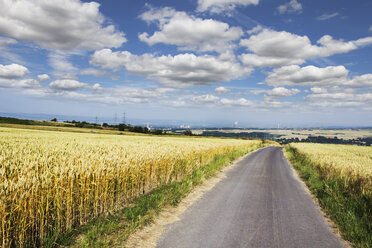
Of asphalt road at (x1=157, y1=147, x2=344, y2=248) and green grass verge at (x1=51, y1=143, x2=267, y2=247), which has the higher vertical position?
green grass verge at (x1=51, y1=143, x2=267, y2=247)

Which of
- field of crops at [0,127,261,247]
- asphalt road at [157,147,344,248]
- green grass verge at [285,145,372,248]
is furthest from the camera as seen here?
green grass verge at [285,145,372,248]

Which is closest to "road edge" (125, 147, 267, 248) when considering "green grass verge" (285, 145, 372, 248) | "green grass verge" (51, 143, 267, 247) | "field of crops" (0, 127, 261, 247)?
"green grass verge" (51, 143, 267, 247)

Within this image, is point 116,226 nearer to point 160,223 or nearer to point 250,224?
point 160,223

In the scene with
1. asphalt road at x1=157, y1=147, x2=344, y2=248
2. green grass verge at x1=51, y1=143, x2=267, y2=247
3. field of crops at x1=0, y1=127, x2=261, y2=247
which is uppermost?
field of crops at x1=0, y1=127, x2=261, y2=247

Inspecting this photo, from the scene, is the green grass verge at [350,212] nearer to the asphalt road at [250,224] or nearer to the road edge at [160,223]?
the asphalt road at [250,224]

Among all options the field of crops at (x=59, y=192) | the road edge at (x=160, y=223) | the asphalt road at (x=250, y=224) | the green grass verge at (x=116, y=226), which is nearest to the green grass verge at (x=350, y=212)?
the asphalt road at (x=250, y=224)

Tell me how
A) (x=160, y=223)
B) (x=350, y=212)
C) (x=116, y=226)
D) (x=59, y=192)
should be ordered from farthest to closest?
1. (x=350, y=212)
2. (x=160, y=223)
3. (x=116, y=226)
4. (x=59, y=192)

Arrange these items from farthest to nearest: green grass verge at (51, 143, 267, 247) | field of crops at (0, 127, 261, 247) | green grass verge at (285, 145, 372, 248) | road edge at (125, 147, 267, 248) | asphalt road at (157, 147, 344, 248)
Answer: green grass verge at (285, 145, 372, 248), asphalt road at (157, 147, 344, 248), road edge at (125, 147, 267, 248), green grass verge at (51, 143, 267, 247), field of crops at (0, 127, 261, 247)

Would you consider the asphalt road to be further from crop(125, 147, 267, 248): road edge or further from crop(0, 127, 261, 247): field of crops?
crop(0, 127, 261, 247): field of crops

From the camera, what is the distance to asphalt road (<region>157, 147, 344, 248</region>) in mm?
5039

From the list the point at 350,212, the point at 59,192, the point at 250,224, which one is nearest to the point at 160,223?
the point at 250,224

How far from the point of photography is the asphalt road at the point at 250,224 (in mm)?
5039

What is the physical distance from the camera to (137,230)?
5.39m

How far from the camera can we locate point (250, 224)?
5.99 m
